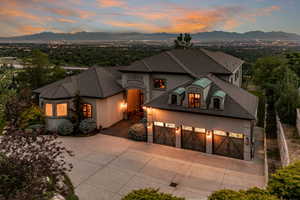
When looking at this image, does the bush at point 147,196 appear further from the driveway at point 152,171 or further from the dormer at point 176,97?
the dormer at point 176,97

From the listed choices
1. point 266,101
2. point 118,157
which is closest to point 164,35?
point 266,101

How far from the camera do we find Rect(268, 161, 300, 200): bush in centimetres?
617

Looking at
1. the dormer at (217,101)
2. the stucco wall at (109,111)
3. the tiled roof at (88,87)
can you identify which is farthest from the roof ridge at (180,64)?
the stucco wall at (109,111)

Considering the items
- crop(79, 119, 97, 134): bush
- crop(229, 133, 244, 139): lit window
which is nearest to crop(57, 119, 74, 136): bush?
crop(79, 119, 97, 134): bush

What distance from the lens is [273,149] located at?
1476 cm

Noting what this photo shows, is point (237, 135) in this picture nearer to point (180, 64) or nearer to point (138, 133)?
point (138, 133)

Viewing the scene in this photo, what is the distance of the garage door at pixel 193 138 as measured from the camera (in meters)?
13.9

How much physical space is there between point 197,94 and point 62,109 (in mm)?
11732

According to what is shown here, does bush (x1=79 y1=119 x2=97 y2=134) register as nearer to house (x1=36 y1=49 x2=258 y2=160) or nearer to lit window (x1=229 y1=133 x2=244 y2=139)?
house (x1=36 y1=49 x2=258 y2=160)

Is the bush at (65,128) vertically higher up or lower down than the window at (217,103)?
lower down

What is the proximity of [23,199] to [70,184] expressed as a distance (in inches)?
255

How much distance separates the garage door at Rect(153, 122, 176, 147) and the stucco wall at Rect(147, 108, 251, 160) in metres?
0.40

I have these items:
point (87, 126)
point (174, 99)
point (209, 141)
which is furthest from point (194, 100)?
point (87, 126)

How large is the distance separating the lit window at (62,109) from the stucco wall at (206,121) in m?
7.83
